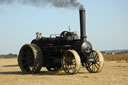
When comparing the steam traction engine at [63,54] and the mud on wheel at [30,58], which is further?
the mud on wheel at [30,58]

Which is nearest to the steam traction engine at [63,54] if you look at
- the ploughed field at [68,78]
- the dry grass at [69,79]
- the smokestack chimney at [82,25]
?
the smokestack chimney at [82,25]

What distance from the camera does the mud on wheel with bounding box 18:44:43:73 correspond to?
15.0 meters

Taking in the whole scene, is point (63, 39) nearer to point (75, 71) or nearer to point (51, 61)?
point (51, 61)

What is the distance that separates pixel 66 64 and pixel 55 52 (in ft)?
4.39

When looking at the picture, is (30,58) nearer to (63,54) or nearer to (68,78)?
(63,54)

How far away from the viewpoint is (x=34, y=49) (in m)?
15.1

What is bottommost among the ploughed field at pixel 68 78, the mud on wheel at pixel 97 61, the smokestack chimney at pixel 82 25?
the ploughed field at pixel 68 78

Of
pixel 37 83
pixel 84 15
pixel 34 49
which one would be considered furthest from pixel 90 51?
pixel 37 83

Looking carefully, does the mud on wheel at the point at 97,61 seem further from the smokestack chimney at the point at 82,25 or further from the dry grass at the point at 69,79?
the smokestack chimney at the point at 82,25

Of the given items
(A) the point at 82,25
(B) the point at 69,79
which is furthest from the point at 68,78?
(A) the point at 82,25

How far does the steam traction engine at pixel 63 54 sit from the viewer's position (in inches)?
557

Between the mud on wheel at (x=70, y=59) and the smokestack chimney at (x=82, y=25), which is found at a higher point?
the smokestack chimney at (x=82, y=25)

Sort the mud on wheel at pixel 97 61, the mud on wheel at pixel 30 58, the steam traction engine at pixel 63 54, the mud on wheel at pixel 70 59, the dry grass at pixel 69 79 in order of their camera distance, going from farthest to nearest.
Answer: the mud on wheel at pixel 30 58, the mud on wheel at pixel 97 61, the steam traction engine at pixel 63 54, the mud on wheel at pixel 70 59, the dry grass at pixel 69 79

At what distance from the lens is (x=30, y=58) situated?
15445mm
